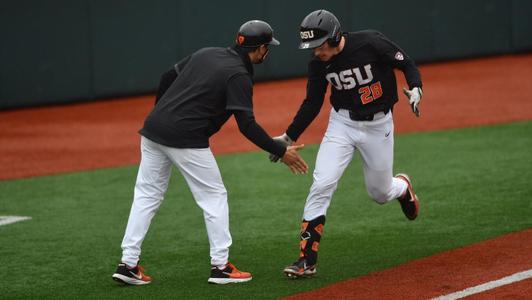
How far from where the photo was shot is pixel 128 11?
19.8m

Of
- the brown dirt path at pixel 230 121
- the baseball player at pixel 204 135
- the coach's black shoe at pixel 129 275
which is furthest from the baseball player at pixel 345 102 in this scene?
the brown dirt path at pixel 230 121

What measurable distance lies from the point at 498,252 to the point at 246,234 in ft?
7.54

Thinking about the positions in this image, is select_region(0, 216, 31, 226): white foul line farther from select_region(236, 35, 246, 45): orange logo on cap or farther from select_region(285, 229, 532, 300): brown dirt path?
select_region(285, 229, 532, 300): brown dirt path

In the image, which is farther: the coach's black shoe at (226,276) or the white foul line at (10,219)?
the white foul line at (10,219)

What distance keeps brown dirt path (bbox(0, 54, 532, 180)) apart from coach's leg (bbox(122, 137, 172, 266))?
19.3 ft

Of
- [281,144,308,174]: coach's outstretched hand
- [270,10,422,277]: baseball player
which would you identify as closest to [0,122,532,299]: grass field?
[270,10,422,277]: baseball player

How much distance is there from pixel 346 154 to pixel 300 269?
93 cm

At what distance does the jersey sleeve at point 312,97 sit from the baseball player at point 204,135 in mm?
455

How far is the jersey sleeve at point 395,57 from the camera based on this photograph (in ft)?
24.1

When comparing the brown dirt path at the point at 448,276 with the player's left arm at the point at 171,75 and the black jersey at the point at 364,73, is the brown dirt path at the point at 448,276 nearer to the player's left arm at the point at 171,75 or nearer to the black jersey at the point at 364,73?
the black jersey at the point at 364,73

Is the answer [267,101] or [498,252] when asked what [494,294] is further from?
[267,101]

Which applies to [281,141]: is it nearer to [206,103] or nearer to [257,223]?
[206,103]

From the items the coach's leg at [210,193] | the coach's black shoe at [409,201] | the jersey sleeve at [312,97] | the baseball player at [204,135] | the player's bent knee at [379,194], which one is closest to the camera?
the baseball player at [204,135]

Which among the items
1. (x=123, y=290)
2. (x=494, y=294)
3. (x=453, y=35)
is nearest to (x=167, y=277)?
(x=123, y=290)
